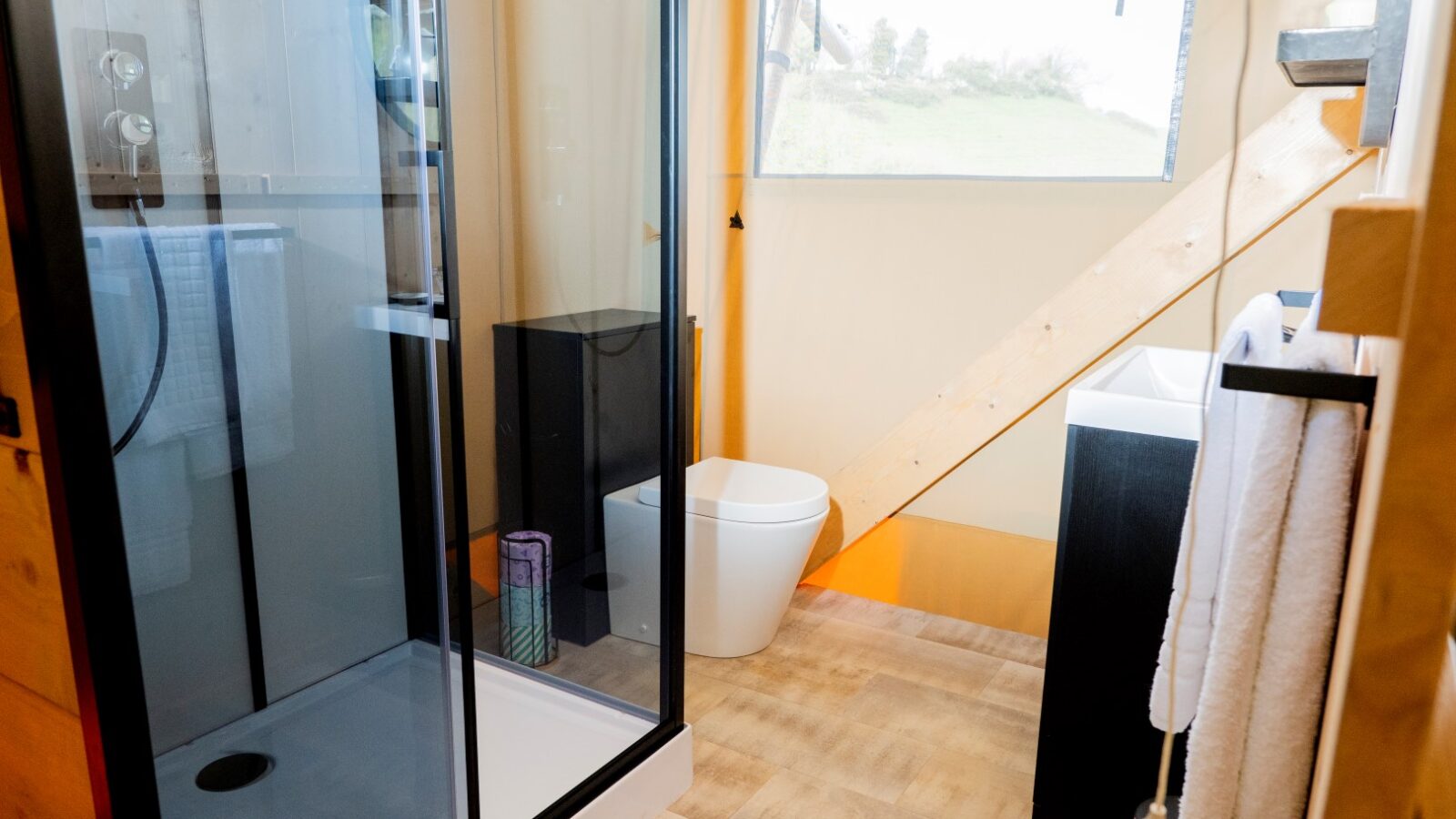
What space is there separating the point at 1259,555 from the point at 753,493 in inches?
76.6

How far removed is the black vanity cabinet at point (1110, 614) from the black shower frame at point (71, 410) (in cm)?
145

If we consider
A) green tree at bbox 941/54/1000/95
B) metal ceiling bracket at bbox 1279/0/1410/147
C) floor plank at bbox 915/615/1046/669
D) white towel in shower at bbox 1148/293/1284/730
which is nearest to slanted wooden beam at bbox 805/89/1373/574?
floor plank at bbox 915/615/1046/669

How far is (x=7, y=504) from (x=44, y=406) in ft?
0.63

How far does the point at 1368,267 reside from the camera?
488mm

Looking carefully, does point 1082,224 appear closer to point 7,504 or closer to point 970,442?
point 970,442

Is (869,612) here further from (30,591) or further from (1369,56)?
(30,591)

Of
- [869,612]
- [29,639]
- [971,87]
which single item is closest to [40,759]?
[29,639]

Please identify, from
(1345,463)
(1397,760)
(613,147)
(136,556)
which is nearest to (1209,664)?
(1345,463)

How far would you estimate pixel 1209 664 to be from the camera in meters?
0.77

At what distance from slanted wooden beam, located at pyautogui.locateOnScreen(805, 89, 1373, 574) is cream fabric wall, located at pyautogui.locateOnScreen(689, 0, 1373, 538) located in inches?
2.2

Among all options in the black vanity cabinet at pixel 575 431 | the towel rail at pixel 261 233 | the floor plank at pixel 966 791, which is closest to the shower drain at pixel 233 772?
the towel rail at pixel 261 233

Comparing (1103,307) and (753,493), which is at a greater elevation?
(1103,307)

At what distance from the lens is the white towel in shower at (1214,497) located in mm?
893

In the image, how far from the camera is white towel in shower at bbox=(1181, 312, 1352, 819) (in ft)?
2.38
